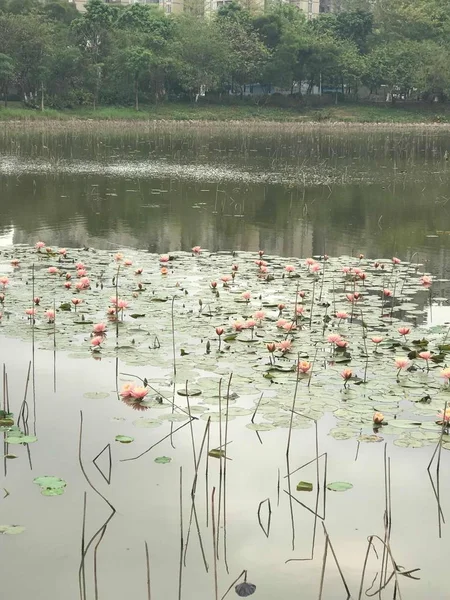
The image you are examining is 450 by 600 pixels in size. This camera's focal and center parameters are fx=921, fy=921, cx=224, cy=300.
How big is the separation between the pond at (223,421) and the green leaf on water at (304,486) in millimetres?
21

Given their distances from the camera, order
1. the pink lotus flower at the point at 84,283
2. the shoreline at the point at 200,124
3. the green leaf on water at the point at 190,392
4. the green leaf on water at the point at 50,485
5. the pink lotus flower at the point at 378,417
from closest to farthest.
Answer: the green leaf on water at the point at 50,485 → the pink lotus flower at the point at 378,417 → the green leaf on water at the point at 190,392 → the pink lotus flower at the point at 84,283 → the shoreline at the point at 200,124

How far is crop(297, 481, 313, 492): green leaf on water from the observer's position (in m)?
3.79

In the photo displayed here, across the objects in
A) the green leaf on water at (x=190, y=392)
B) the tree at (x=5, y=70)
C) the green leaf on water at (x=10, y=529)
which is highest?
the tree at (x=5, y=70)

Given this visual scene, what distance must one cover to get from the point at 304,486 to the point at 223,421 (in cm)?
76

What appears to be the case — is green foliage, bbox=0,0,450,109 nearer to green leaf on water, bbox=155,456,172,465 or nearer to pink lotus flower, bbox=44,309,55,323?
pink lotus flower, bbox=44,309,55,323

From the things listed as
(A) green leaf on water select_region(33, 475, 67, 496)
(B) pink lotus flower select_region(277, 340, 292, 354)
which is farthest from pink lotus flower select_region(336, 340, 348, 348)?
(A) green leaf on water select_region(33, 475, 67, 496)

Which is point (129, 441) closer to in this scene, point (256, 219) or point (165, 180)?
point (256, 219)

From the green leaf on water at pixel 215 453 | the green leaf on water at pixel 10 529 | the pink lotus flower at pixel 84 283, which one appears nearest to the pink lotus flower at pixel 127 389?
the green leaf on water at pixel 215 453

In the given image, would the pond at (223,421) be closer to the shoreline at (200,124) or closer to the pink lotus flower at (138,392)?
the pink lotus flower at (138,392)

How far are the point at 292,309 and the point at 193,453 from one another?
9.17ft

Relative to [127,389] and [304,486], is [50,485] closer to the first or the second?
[127,389]

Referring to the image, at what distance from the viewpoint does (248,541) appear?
3371mm

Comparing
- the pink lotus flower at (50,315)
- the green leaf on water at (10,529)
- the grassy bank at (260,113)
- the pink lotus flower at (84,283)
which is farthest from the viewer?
the grassy bank at (260,113)

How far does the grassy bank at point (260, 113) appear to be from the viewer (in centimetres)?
4703
